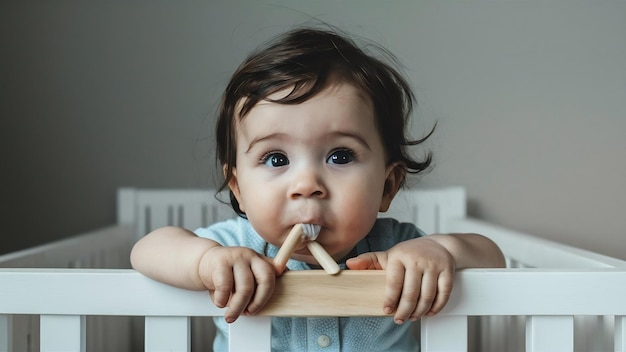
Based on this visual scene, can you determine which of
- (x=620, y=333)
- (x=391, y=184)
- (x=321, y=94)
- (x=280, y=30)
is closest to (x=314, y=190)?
(x=321, y=94)

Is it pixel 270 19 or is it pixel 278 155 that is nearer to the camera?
pixel 278 155

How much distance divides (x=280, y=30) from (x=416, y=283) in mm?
1194

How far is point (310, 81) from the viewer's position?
930 mm

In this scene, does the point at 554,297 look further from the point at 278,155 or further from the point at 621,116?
the point at 621,116

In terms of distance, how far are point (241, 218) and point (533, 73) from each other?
100cm

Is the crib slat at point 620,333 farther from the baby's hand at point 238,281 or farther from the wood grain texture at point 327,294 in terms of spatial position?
the baby's hand at point 238,281

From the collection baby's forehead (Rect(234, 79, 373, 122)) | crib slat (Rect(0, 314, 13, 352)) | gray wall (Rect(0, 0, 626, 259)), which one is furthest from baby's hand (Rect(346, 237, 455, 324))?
gray wall (Rect(0, 0, 626, 259))

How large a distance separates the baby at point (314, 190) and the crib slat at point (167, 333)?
39mm

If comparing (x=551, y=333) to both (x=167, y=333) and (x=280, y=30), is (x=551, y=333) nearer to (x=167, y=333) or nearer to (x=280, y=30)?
(x=167, y=333)

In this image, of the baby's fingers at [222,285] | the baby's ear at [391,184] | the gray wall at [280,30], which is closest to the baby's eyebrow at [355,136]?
the baby's ear at [391,184]

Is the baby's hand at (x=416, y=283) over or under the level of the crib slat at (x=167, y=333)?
over

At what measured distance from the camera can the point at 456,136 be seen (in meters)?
1.91

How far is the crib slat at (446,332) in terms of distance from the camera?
79cm

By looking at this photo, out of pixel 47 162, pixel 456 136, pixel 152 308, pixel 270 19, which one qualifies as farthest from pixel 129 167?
pixel 152 308
